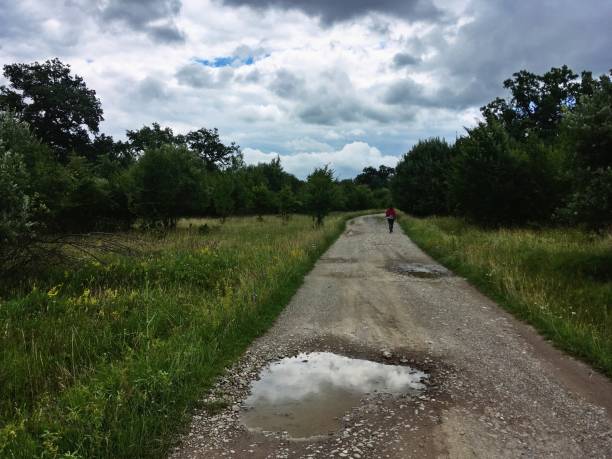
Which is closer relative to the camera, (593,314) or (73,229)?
(593,314)

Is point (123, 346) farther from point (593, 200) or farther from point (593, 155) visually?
point (593, 155)

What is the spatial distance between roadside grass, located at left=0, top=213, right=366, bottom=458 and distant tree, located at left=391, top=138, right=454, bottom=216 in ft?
90.7

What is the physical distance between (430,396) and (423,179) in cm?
3636

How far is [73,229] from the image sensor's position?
2345 cm

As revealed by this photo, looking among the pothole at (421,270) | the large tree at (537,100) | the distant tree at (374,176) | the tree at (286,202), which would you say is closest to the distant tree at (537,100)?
the large tree at (537,100)

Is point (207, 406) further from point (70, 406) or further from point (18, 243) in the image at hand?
point (18, 243)

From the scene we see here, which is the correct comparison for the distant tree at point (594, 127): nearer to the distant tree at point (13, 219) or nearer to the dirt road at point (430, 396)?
the dirt road at point (430, 396)

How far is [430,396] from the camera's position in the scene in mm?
4797

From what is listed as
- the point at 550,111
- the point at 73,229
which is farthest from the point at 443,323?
the point at 550,111

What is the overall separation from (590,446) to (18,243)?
12031 millimetres

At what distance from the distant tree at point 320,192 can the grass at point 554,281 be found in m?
13.4

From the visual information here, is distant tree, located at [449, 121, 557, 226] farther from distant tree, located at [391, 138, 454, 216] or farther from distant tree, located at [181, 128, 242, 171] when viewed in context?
distant tree, located at [181, 128, 242, 171]

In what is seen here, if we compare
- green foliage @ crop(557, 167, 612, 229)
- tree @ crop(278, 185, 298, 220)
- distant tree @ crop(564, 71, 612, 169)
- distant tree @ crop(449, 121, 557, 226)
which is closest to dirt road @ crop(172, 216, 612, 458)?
green foliage @ crop(557, 167, 612, 229)

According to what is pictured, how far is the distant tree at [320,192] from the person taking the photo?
2836cm
